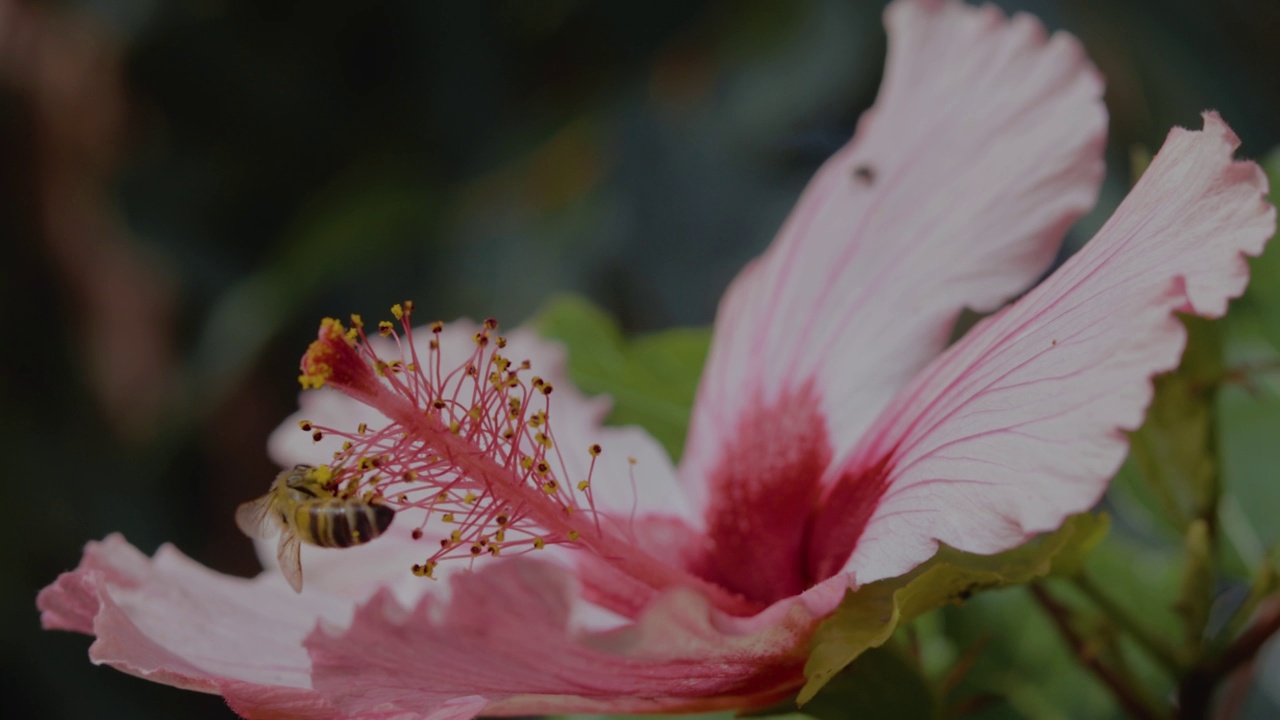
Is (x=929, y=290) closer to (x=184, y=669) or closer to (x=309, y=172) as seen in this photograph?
(x=184, y=669)

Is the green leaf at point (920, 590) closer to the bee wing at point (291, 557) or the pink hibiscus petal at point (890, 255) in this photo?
the pink hibiscus petal at point (890, 255)

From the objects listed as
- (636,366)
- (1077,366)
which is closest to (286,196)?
(636,366)

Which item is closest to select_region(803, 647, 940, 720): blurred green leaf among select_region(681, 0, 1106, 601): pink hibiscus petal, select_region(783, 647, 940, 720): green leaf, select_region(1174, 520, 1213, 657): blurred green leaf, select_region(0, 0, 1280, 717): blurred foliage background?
select_region(783, 647, 940, 720): green leaf

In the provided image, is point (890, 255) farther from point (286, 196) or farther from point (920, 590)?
point (286, 196)

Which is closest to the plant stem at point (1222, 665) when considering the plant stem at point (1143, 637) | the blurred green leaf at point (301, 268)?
the plant stem at point (1143, 637)

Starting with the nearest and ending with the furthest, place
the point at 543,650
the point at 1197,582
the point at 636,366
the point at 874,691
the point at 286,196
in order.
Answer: the point at 543,650, the point at 874,691, the point at 1197,582, the point at 636,366, the point at 286,196

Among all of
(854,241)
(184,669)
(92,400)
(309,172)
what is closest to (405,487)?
(184,669)
